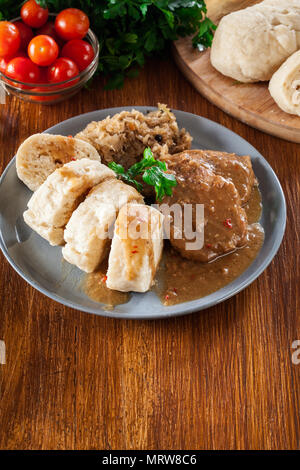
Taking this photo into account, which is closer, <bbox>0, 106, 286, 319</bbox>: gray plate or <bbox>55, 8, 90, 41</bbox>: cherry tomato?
<bbox>0, 106, 286, 319</bbox>: gray plate

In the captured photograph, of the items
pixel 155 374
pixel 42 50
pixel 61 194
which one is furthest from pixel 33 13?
pixel 155 374

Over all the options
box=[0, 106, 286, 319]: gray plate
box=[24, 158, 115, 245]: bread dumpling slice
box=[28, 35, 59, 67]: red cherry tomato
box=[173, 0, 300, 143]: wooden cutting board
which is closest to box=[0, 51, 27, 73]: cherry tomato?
box=[28, 35, 59, 67]: red cherry tomato

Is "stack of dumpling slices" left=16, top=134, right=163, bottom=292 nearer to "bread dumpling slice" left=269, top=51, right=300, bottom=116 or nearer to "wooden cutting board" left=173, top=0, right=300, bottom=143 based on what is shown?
"wooden cutting board" left=173, top=0, right=300, bottom=143

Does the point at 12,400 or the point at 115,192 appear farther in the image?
the point at 115,192

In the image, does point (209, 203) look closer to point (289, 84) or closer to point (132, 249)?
point (132, 249)
